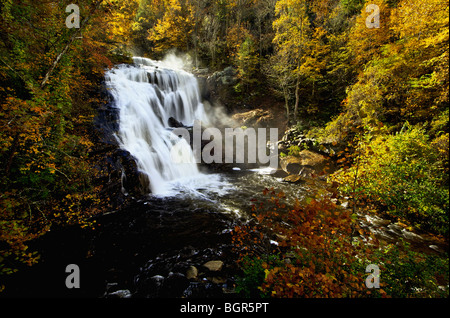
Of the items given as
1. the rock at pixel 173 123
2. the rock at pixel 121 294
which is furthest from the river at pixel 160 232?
the rock at pixel 173 123

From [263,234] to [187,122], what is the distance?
14409 millimetres

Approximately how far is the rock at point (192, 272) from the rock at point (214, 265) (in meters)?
0.30

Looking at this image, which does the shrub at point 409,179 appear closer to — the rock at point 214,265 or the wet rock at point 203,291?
the rock at point 214,265

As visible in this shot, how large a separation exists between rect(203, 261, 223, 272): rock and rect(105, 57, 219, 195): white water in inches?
228

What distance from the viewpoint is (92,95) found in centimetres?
1095

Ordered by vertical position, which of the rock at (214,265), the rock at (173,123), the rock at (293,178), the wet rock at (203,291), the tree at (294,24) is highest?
the tree at (294,24)

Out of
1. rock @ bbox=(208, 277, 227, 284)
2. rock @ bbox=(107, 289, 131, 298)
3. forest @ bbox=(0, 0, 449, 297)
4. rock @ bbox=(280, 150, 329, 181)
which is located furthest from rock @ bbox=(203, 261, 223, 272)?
rock @ bbox=(280, 150, 329, 181)

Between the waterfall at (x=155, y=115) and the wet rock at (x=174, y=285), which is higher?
the waterfall at (x=155, y=115)

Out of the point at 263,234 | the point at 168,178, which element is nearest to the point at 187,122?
the point at 168,178

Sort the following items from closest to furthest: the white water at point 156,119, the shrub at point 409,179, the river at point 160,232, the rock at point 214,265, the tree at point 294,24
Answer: the river at point 160,232
the rock at point 214,265
the shrub at point 409,179
the white water at point 156,119
the tree at point 294,24

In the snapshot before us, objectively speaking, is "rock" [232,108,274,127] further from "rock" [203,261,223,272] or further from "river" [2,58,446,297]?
"rock" [203,261,223,272]

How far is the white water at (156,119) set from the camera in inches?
431

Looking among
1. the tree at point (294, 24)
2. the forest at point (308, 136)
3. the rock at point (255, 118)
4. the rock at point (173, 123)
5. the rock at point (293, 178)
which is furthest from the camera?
the rock at point (255, 118)

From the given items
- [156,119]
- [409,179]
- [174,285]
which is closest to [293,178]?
[409,179]
